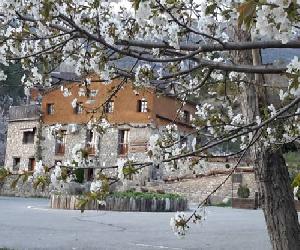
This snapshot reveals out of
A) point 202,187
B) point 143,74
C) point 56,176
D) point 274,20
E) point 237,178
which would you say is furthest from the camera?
point 202,187

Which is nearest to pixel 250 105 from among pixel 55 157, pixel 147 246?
pixel 147 246

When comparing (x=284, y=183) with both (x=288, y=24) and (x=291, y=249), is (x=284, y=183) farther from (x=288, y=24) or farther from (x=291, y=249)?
(x=288, y=24)

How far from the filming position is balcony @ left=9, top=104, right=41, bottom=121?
35.2m

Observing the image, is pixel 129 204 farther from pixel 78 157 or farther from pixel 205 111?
pixel 78 157

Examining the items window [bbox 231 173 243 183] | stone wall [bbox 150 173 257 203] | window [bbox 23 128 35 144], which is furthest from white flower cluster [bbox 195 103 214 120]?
window [bbox 23 128 35 144]

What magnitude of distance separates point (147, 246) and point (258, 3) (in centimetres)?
616

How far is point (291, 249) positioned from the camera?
3.79 metres

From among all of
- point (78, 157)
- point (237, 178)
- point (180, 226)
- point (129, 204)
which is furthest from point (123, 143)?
point (180, 226)

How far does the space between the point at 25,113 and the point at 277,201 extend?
33.7 m

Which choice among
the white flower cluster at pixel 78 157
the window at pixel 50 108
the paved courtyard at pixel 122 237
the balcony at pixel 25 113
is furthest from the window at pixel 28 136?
the white flower cluster at pixel 78 157

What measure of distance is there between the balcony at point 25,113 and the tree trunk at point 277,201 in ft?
105

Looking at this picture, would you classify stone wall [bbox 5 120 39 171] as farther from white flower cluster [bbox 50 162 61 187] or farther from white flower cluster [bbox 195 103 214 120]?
white flower cluster [bbox 50 162 61 187]

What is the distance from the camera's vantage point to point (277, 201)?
384cm

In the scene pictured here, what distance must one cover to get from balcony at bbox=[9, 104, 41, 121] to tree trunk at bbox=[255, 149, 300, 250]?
32.0 m
